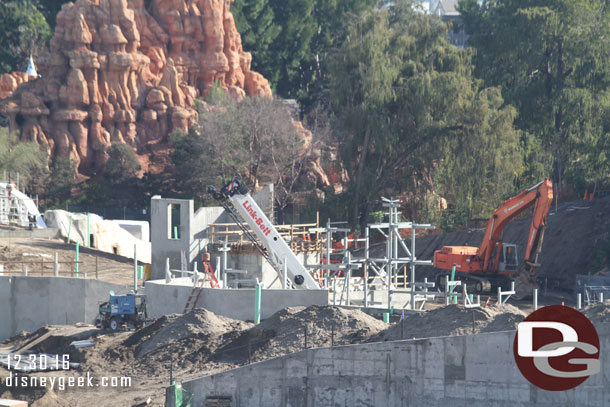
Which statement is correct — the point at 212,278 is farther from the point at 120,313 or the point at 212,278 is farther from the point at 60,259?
the point at 60,259

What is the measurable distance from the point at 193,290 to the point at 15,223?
24.8 meters

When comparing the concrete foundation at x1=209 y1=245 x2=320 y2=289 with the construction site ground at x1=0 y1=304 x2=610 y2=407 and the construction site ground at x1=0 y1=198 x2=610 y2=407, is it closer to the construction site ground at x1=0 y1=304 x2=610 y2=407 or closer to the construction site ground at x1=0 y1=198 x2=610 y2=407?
the construction site ground at x1=0 y1=198 x2=610 y2=407

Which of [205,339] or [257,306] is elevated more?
[257,306]

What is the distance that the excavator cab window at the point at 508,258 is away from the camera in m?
43.8

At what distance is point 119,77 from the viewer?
246 feet

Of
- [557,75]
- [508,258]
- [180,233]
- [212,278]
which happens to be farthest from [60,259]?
[557,75]

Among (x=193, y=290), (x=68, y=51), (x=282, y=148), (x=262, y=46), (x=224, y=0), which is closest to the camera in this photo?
(x=193, y=290)

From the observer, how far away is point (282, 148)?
2635 inches

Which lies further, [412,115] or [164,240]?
[412,115]

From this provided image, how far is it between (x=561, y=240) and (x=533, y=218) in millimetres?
9872

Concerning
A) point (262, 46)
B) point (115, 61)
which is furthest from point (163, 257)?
point (262, 46)

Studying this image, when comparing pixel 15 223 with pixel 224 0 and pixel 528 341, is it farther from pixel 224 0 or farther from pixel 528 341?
pixel 528 341

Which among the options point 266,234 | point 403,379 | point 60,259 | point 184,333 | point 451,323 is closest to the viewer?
point 403,379

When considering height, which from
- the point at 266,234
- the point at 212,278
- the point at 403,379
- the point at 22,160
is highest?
the point at 22,160
